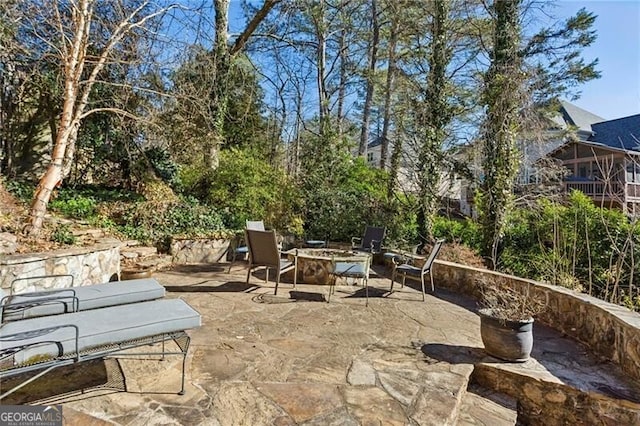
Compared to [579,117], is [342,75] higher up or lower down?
higher up

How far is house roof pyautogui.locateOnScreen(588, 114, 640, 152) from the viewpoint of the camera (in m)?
16.1

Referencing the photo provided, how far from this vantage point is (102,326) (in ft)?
7.36

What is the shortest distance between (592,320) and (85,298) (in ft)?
15.7

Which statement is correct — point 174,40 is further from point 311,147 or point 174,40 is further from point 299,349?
point 299,349

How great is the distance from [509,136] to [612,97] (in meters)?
4.52

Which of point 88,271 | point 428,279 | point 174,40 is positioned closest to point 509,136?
point 428,279

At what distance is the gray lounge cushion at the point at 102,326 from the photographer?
199 cm

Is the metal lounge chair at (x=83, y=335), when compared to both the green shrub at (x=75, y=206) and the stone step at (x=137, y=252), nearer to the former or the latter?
the stone step at (x=137, y=252)

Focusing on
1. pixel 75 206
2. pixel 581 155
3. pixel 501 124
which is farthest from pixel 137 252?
pixel 581 155

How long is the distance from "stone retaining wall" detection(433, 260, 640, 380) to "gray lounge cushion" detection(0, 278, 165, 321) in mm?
4115

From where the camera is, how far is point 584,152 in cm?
1716

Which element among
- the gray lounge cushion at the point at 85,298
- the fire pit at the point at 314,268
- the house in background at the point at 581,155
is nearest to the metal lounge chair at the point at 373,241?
the fire pit at the point at 314,268

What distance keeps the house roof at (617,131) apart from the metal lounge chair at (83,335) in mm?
20352

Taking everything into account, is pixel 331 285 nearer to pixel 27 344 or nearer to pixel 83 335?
pixel 83 335
